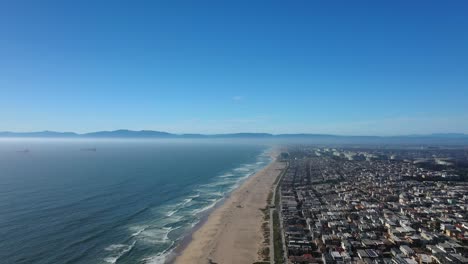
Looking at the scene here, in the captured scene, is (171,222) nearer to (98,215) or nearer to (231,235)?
(231,235)

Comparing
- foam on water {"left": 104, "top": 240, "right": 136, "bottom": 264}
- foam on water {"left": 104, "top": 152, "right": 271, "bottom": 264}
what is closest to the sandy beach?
foam on water {"left": 104, "top": 152, "right": 271, "bottom": 264}

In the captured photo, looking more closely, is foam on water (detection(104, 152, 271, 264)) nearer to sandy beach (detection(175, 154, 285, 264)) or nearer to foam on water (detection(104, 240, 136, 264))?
foam on water (detection(104, 240, 136, 264))

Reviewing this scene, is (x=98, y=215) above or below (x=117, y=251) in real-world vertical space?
above

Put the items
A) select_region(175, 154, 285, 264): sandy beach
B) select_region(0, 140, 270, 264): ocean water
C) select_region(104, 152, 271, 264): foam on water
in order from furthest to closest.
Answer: select_region(104, 152, 271, 264): foam on water
select_region(175, 154, 285, 264): sandy beach
select_region(0, 140, 270, 264): ocean water

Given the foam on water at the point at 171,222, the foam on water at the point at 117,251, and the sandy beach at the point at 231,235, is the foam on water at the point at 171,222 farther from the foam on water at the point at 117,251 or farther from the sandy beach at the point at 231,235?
the sandy beach at the point at 231,235

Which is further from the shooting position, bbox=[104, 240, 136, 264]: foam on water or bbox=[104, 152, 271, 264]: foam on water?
bbox=[104, 152, 271, 264]: foam on water

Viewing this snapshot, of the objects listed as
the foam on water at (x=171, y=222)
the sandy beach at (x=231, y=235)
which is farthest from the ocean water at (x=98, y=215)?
the sandy beach at (x=231, y=235)

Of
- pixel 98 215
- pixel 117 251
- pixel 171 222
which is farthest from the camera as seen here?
pixel 98 215

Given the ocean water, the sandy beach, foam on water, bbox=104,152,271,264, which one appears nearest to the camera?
the ocean water

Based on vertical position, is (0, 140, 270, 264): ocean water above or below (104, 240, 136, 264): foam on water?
above

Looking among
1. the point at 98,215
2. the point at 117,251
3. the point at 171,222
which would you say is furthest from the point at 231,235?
the point at 98,215
